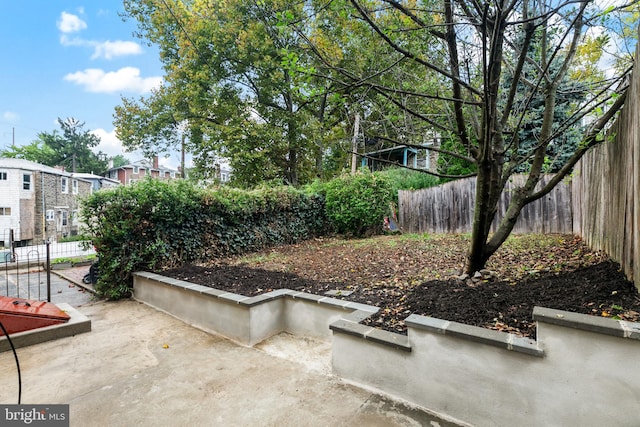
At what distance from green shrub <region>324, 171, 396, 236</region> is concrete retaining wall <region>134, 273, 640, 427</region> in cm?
568

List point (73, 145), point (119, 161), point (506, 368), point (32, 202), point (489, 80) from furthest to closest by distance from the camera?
point (119, 161)
point (73, 145)
point (32, 202)
point (489, 80)
point (506, 368)

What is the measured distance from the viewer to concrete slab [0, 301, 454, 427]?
205 cm

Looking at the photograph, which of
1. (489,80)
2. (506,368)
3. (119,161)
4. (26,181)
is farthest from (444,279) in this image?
(119,161)

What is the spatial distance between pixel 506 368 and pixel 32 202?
29270mm

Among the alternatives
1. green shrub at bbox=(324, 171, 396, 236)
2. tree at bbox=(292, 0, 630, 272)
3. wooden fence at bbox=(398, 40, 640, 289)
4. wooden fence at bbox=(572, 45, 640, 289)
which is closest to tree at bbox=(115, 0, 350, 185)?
green shrub at bbox=(324, 171, 396, 236)

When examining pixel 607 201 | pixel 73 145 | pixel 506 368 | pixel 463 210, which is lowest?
pixel 506 368

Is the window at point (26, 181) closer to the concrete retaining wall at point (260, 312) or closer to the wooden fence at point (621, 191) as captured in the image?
the concrete retaining wall at point (260, 312)

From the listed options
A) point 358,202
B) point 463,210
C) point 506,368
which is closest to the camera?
point 506,368

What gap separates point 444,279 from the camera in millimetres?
3406

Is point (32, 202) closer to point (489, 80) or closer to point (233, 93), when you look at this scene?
point (233, 93)

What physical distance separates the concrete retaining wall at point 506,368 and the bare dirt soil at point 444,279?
276mm

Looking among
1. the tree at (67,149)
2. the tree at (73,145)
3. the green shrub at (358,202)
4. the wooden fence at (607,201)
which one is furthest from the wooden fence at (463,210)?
the tree at (73,145)

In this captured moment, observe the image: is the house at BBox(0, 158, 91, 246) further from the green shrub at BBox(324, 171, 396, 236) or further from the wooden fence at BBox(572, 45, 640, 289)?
the wooden fence at BBox(572, 45, 640, 289)

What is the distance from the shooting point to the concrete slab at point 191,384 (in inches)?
80.8
